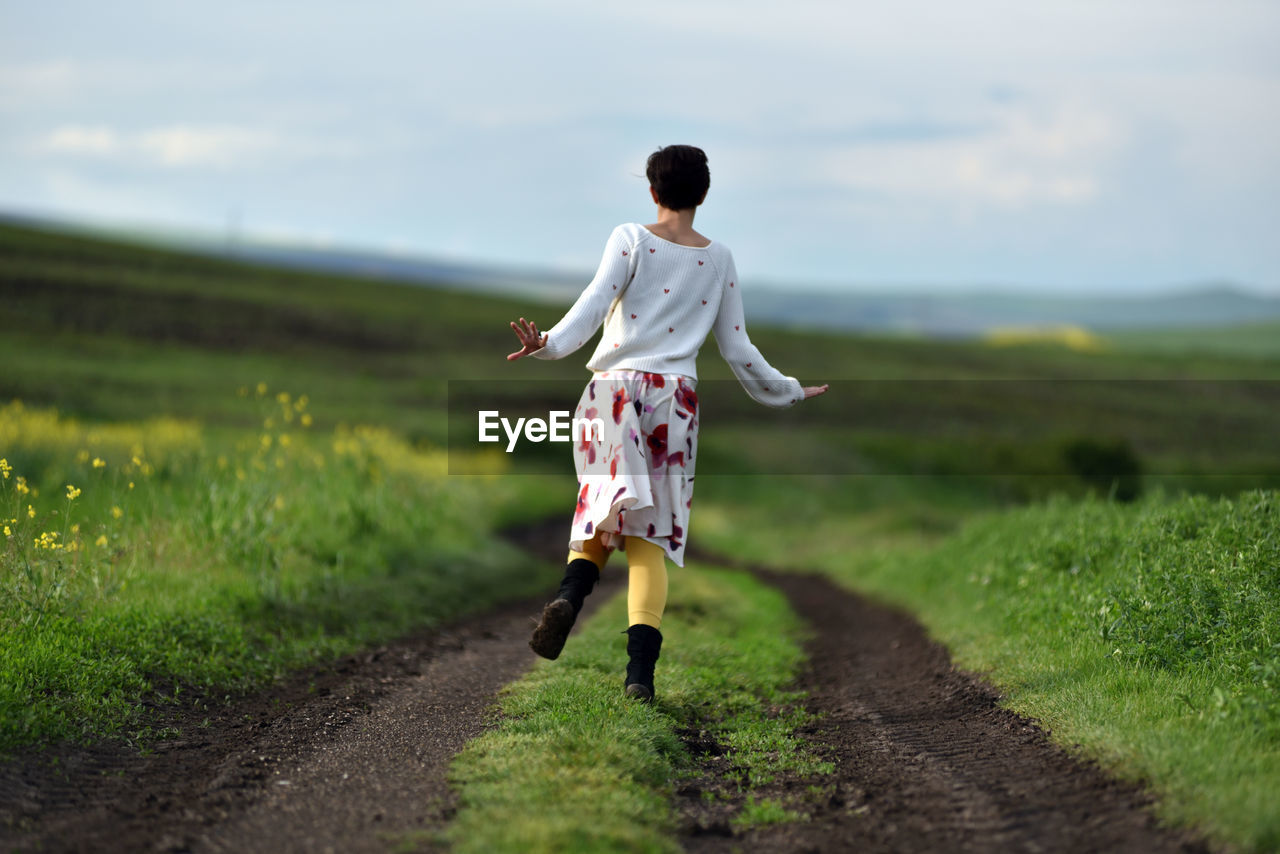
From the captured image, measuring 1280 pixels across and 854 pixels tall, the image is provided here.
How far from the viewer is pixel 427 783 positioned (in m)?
4.50

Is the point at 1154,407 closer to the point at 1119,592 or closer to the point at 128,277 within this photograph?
the point at 128,277

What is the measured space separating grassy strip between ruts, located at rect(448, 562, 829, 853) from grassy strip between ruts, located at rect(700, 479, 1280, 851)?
1.38 m

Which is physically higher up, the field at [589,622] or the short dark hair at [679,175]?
the short dark hair at [679,175]

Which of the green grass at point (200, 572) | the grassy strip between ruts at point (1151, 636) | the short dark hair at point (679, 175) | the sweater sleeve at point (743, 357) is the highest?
the short dark hair at point (679, 175)

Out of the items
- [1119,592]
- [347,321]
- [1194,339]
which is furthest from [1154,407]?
[1194,339]

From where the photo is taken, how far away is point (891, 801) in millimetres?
4496

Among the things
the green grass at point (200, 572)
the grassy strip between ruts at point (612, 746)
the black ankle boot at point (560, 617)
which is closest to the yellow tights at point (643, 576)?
the black ankle boot at point (560, 617)

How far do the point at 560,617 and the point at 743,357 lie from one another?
1.71 m

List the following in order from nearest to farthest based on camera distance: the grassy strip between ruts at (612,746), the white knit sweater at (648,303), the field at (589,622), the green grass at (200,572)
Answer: the grassy strip between ruts at (612,746) → the field at (589,622) → the white knit sweater at (648,303) → the green grass at (200,572)

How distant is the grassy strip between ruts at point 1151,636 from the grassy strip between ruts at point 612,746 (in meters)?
1.38

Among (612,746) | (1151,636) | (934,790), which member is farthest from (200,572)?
(1151,636)

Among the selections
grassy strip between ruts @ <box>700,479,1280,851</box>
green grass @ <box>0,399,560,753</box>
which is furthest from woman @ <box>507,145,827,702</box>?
green grass @ <box>0,399,560,753</box>

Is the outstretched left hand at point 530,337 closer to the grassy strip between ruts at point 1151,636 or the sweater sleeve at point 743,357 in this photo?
the sweater sleeve at point 743,357

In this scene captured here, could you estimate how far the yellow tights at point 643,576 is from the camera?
5703 mm
